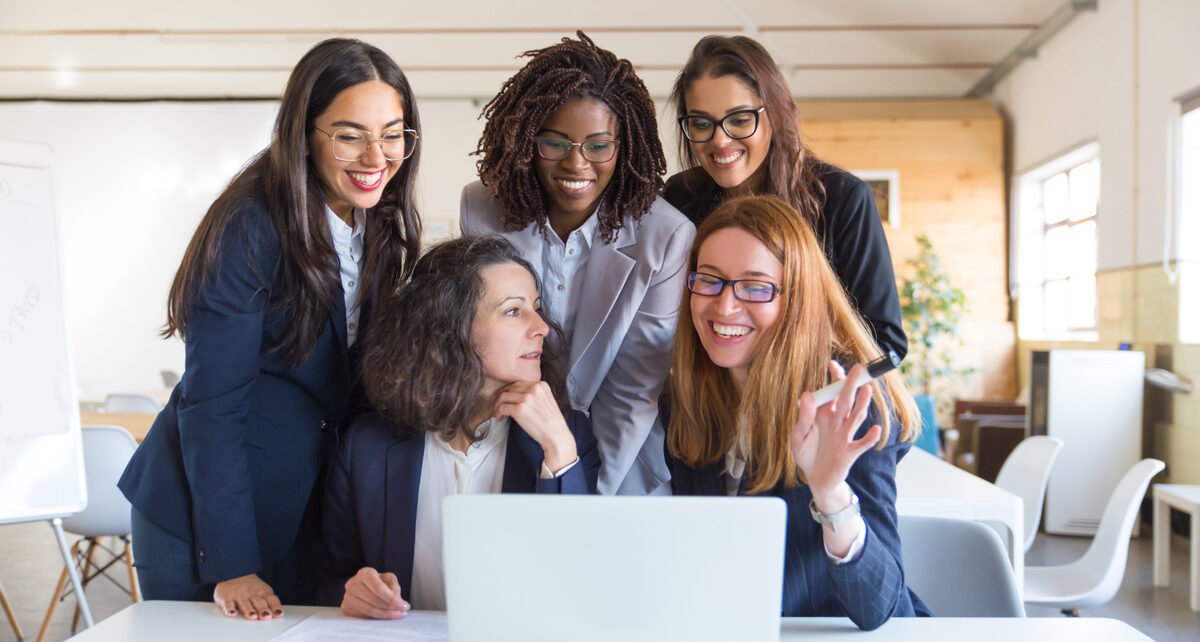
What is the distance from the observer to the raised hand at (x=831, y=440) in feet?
4.31

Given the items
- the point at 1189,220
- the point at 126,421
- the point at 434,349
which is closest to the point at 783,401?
the point at 434,349

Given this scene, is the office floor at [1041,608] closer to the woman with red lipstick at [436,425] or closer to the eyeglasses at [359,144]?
the woman with red lipstick at [436,425]

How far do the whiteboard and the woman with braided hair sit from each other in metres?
1.58

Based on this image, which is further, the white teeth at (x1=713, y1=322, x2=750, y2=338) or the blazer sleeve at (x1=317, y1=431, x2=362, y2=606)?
the blazer sleeve at (x1=317, y1=431, x2=362, y2=606)

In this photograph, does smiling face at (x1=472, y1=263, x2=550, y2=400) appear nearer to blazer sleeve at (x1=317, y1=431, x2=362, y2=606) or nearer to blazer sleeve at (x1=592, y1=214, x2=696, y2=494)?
blazer sleeve at (x1=592, y1=214, x2=696, y2=494)

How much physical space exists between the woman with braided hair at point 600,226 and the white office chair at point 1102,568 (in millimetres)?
1696

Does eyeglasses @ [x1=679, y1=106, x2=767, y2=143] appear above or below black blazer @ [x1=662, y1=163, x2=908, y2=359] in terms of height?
above

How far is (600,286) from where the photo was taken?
6.57 ft

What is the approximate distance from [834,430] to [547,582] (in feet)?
1.53

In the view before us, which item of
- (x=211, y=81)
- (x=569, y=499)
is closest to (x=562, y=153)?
(x=569, y=499)

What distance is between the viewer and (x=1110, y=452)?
6152 mm

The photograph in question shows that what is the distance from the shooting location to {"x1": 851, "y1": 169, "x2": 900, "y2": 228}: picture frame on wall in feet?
29.3

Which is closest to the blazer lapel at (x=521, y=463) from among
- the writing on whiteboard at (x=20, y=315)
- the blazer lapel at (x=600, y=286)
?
the blazer lapel at (x=600, y=286)

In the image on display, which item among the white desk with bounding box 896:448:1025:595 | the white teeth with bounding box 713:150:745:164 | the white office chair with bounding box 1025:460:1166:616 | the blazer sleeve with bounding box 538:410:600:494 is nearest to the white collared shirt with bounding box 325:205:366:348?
the blazer sleeve with bounding box 538:410:600:494
